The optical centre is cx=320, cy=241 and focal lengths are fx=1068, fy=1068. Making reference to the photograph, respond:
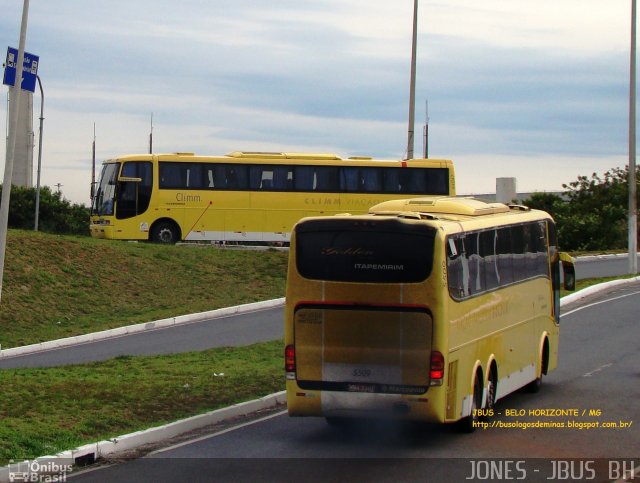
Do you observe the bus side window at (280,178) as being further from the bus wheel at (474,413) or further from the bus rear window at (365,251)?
the bus rear window at (365,251)

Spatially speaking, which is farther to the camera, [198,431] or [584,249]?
[584,249]

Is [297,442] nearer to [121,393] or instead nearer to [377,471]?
[377,471]

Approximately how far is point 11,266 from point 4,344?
20.5 ft

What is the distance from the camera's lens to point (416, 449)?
12555 millimetres

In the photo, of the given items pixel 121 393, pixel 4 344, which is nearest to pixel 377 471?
pixel 121 393

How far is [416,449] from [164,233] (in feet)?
102

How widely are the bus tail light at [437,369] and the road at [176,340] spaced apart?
38.3ft

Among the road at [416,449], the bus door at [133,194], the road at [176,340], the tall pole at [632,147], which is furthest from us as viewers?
the bus door at [133,194]

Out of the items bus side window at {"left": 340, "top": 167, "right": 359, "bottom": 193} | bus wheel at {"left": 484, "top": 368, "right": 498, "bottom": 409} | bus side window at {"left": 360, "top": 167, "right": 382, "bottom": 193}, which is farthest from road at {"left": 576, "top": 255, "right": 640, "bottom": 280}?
bus wheel at {"left": 484, "top": 368, "right": 498, "bottom": 409}

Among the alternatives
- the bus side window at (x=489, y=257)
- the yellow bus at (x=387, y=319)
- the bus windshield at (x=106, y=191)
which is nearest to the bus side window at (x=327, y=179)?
the bus windshield at (x=106, y=191)

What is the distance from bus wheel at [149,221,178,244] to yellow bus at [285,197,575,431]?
29173 millimetres

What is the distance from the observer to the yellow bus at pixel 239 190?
42.4m

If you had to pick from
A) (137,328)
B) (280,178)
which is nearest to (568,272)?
(137,328)

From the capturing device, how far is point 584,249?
57312mm
